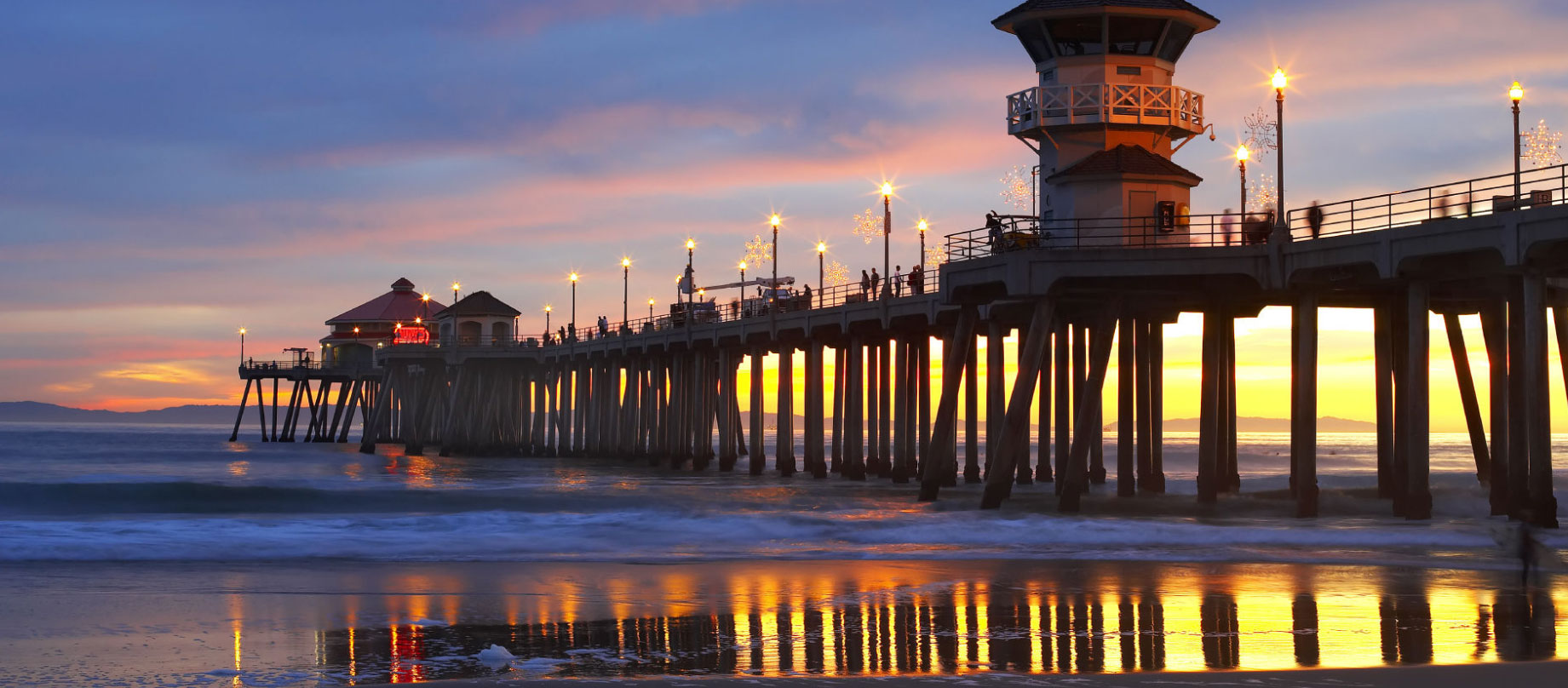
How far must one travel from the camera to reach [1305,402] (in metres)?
29.7

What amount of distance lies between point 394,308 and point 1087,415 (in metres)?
93.6

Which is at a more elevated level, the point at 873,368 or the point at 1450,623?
the point at 873,368

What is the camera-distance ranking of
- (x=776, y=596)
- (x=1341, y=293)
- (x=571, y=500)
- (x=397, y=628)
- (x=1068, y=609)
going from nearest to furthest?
→ 1. (x=397, y=628)
2. (x=1068, y=609)
3. (x=776, y=596)
4. (x=1341, y=293)
5. (x=571, y=500)

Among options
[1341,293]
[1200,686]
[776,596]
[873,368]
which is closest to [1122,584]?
[776,596]

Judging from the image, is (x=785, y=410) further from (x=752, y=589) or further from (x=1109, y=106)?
(x=752, y=589)

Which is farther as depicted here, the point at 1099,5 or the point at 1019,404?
the point at 1099,5

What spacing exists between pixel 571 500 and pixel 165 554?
18711 millimetres

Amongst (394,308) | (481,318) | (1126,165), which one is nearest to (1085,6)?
(1126,165)

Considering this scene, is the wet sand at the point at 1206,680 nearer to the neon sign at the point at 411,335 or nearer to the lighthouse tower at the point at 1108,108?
the lighthouse tower at the point at 1108,108

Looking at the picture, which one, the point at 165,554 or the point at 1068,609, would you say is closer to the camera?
the point at 1068,609

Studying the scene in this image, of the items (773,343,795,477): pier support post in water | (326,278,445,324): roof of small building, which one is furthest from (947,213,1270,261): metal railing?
(326,278,445,324): roof of small building

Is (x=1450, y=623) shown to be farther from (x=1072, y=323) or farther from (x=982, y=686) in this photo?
(x=1072, y=323)

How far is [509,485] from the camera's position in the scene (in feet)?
175

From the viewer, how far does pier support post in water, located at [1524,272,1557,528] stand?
2403 centimetres
